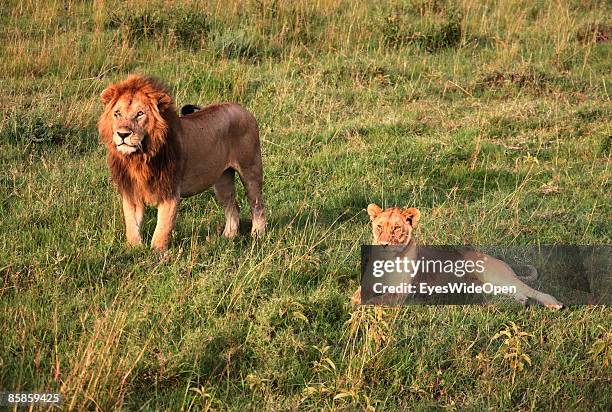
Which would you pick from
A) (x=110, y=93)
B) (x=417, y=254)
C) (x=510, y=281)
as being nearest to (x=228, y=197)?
(x=110, y=93)

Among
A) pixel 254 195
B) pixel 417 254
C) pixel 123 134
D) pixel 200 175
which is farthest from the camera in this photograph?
pixel 254 195

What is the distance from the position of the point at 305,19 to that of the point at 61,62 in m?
2.95

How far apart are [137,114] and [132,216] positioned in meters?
0.63

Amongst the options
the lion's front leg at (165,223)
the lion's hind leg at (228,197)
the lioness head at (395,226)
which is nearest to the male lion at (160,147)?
the lion's front leg at (165,223)

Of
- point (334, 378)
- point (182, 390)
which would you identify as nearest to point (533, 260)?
point (334, 378)

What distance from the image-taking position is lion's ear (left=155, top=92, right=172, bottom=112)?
210 inches

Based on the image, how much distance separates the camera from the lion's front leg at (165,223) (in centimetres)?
541

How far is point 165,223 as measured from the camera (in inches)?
215

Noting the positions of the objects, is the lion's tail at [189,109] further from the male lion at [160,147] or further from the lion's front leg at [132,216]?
the lion's front leg at [132,216]

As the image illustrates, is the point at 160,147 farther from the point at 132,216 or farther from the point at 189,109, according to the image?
the point at 189,109

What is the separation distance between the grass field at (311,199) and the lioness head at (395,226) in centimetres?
38

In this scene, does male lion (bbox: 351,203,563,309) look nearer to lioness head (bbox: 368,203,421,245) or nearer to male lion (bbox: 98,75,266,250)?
lioness head (bbox: 368,203,421,245)

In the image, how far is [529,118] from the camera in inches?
333

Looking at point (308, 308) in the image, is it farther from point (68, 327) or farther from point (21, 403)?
point (21, 403)
